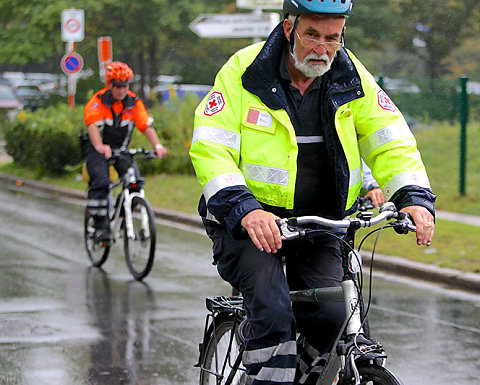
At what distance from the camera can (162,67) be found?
47.7 meters

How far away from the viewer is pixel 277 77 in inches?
153

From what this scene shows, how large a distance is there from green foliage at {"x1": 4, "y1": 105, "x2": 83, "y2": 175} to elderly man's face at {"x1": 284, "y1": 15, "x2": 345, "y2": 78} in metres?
15.1

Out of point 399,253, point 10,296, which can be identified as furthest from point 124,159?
point 399,253

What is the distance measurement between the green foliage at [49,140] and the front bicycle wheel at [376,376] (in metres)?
15.5

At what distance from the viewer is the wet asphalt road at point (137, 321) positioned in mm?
6078

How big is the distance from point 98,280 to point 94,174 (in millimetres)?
1251

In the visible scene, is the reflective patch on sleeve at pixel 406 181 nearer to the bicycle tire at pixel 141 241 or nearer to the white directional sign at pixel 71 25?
the bicycle tire at pixel 141 241

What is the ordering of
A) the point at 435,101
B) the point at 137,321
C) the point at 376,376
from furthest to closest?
the point at 435,101 → the point at 137,321 → the point at 376,376

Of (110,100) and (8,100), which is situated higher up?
(110,100)

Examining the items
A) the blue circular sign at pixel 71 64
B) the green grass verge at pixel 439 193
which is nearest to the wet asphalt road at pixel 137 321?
the green grass verge at pixel 439 193

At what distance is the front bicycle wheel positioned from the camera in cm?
329

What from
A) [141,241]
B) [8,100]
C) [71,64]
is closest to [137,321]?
[141,241]

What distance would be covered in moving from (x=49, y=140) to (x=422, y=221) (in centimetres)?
1600

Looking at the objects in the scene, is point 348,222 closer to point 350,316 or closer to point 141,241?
point 350,316
